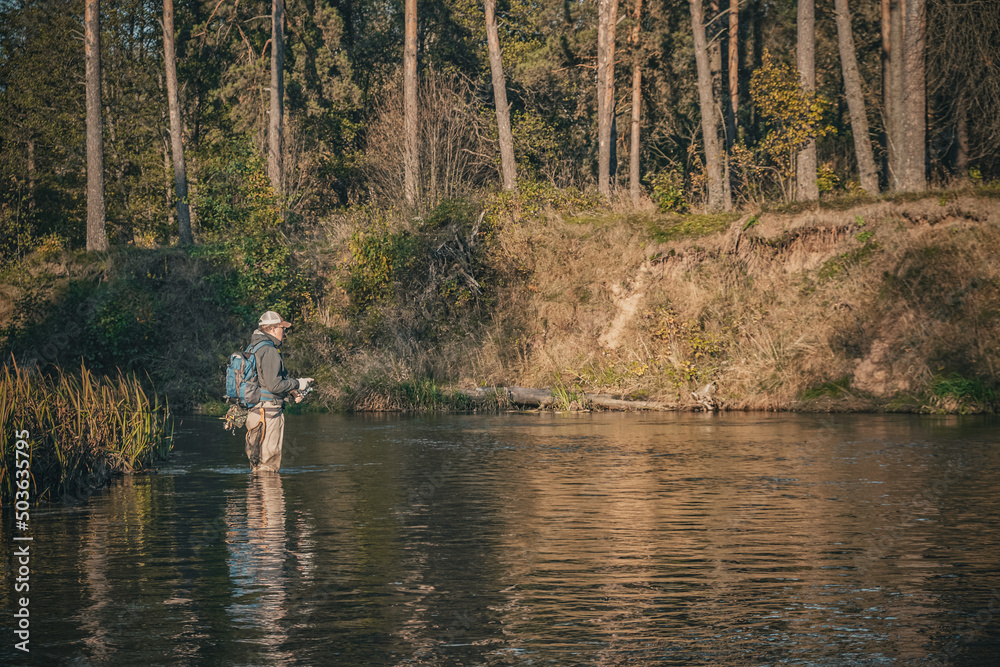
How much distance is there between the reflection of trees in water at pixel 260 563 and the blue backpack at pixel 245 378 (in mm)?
1380

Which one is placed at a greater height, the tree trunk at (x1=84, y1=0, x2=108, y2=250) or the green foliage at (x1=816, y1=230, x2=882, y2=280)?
the tree trunk at (x1=84, y1=0, x2=108, y2=250)

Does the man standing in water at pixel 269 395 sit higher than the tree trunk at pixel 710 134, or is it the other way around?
the tree trunk at pixel 710 134

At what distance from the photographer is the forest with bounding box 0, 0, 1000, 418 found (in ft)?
96.3

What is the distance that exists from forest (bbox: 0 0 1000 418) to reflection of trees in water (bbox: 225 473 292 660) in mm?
16050

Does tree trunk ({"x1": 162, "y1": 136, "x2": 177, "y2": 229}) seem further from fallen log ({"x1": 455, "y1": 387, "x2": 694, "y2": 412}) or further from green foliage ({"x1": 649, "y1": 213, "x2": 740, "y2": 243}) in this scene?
fallen log ({"x1": 455, "y1": 387, "x2": 694, "y2": 412})

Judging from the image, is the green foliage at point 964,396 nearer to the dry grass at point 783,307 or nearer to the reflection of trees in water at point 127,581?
the dry grass at point 783,307

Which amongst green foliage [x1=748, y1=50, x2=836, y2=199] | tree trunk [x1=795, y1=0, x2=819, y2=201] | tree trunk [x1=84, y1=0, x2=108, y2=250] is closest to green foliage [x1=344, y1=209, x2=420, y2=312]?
tree trunk [x1=84, y1=0, x2=108, y2=250]

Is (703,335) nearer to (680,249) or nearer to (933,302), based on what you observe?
(680,249)

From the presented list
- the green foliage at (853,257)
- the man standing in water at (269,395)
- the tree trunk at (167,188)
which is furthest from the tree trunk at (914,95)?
the tree trunk at (167,188)

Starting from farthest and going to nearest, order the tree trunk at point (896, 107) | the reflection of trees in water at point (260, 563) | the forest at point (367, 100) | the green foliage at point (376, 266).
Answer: the forest at point (367, 100), the green foliage at point (376, 266), the tree trunk at point (896, 107), the reflection of trees in water at point (260, 563)

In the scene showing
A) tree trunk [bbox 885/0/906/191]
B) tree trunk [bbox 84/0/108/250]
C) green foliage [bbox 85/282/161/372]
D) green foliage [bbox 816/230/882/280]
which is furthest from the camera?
tree trunk [bbox 84/0/108/250]

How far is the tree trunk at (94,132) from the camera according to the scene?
38906 millimetres

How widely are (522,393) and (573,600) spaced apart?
20.9 metres

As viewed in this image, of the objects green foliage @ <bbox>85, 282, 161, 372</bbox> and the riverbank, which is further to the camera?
green foliage @ <bbox>85, 282, 161, 372</bbox>
